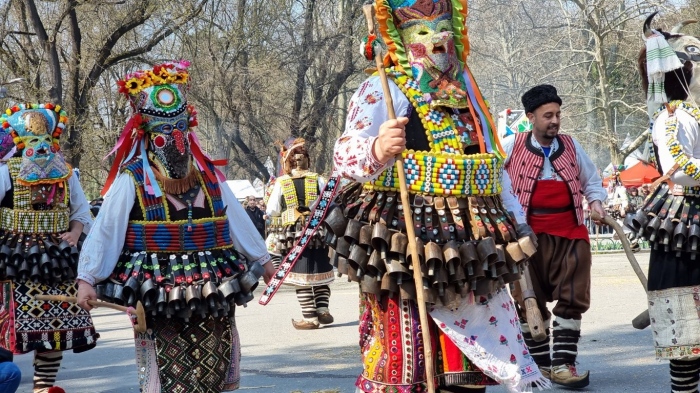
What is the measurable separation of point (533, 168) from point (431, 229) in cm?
310

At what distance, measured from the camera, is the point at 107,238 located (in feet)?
18.2

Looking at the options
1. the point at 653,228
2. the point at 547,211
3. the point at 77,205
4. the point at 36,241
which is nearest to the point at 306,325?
the point at 77,205

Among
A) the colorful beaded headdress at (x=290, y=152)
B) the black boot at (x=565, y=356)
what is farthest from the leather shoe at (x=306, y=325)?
the black boot at (x=565, y=356)

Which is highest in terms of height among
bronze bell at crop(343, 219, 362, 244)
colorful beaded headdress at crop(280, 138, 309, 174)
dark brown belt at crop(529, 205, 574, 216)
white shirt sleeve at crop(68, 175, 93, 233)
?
colorful beaded headdress at crop(280, 138, 309, 174)

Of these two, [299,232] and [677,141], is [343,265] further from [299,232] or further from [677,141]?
[299,232]

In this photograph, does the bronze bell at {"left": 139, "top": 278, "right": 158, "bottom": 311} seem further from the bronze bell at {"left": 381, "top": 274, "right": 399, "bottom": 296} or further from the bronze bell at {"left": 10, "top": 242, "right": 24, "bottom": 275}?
the bronze bell at {"left": 10, "top": 242, "right": 24, "bottom": 275}

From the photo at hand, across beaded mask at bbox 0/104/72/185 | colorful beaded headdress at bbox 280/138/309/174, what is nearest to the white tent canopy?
colorful beaded headdress at bbox 280/138/309/174

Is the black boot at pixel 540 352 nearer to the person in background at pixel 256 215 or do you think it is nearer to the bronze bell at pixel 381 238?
the bronze bell at pixel 381 238

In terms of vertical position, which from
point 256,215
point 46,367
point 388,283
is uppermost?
point 388,283

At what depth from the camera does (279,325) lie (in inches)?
488

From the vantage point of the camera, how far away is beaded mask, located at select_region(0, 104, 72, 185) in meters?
7.89

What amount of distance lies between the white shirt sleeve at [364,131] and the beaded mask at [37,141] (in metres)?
4.00

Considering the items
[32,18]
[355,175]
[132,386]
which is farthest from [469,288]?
[32,18]

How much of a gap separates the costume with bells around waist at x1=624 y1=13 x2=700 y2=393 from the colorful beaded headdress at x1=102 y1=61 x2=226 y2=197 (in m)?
2.69
